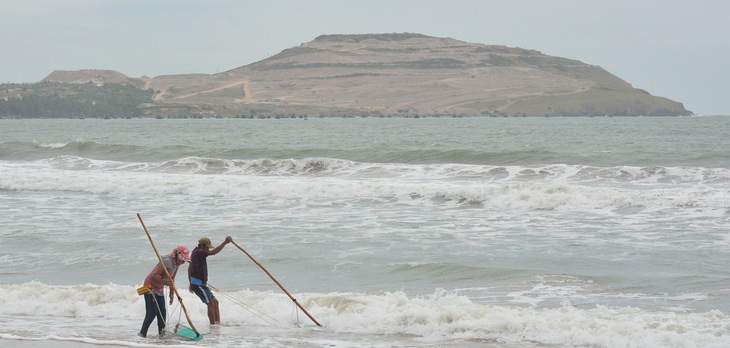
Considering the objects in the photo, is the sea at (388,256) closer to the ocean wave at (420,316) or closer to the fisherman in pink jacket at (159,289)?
the ocean wave at (420,316)

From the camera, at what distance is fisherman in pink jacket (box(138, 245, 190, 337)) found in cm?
1130

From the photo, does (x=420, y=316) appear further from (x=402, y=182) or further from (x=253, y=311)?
(x=402, y=182)

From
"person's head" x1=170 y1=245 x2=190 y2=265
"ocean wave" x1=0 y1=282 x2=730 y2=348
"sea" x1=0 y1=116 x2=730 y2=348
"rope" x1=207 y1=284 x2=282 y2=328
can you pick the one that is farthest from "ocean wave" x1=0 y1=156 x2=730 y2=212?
"person's head" x1=170 y1=245 x2=190 y2=265

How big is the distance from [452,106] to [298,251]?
18317 centimetres

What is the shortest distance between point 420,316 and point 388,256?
493 cm

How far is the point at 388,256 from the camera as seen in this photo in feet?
55.4

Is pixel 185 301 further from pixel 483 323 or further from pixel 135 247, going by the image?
pixel 135 247

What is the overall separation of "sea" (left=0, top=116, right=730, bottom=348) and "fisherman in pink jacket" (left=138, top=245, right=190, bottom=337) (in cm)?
21

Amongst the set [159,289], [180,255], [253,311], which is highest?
[180,255]

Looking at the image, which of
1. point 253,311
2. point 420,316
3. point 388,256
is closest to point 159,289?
point 253,311

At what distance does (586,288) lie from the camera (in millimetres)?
13953

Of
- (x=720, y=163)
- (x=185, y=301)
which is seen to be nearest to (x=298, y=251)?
(x=185, y=301)

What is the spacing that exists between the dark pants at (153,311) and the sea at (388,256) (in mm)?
159

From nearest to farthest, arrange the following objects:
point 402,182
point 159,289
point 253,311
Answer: point 159,289 → point 253,311 → point 402,182
